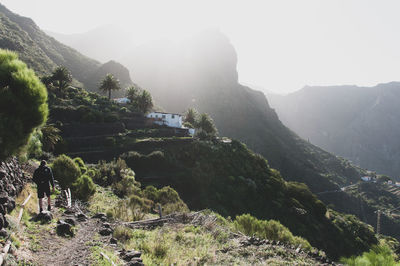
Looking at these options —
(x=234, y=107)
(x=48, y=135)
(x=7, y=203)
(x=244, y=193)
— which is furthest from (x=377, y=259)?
(x=234, y=107)

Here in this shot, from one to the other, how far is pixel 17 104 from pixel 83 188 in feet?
32.2

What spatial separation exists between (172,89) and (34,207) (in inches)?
6420

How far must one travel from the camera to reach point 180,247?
822 centimetres

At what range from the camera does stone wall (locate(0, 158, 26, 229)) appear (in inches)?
246

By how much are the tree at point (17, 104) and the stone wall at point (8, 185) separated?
3.46 ft

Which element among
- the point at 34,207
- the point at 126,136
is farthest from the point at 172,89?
the point at 34,207

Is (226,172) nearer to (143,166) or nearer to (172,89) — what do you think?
(143,166)

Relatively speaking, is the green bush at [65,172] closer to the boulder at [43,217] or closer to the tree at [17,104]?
the boulder at [43,217]

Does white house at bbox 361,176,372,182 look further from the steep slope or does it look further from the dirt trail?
the dirt trail

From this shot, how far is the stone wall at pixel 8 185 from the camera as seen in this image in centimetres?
626

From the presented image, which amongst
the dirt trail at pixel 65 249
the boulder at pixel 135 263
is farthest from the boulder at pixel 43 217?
the boulder at pixel 135 263

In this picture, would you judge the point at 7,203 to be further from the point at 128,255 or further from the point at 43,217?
the point at 128,255

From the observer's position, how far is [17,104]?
5.93 m

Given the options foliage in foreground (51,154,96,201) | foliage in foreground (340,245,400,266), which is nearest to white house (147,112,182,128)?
foliage in foreground (51,154,96,201)
